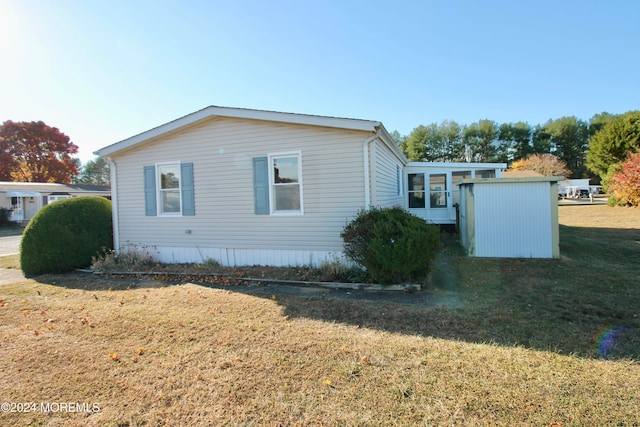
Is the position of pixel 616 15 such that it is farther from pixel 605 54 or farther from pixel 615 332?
pixel 615 332

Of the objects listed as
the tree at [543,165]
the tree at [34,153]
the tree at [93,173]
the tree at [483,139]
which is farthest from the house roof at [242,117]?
the tree at [93,173]

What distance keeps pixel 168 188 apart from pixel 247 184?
2473mm

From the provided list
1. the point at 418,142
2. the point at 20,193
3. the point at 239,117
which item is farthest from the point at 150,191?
the point at 418,142

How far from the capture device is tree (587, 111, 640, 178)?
2111cm

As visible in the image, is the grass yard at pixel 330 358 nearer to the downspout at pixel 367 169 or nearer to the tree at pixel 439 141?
the downspout at pixel 367 169

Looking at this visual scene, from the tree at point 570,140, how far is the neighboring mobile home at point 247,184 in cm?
4889

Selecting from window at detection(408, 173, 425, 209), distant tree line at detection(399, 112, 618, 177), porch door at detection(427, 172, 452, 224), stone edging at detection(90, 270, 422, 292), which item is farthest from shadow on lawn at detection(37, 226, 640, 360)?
distant tree line at detection(399, 112, 618, 177)

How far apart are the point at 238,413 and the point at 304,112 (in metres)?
5.62

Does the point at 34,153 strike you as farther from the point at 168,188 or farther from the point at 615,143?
the point at 615,143

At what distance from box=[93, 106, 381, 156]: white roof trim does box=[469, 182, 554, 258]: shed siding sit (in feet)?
11.6

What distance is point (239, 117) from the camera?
7156 millimetres

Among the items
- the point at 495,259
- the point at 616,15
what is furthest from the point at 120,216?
the point at 616,15

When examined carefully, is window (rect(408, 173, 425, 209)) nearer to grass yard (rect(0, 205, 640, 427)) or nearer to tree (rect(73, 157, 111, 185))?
grass yard (rect(0, 205, 640, 427))

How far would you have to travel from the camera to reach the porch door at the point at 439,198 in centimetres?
1222
